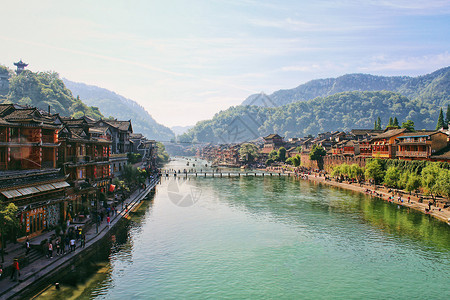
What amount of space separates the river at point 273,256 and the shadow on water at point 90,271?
135 millimetres

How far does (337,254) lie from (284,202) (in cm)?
3094

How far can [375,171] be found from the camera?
7881 cm

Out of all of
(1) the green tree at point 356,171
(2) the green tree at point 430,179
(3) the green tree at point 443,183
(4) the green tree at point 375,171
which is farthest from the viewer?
(1) the green tree at point 356,171

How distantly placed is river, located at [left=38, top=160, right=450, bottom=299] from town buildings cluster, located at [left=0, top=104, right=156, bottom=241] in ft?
23.6

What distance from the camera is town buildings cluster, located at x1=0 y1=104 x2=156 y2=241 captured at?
98.9 ft

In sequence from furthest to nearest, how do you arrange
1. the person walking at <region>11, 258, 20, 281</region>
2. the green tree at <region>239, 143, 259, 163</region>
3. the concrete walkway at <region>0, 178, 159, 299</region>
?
the green tree at <region>239, 143, 259, 163</region> < the person walking at <region>11, 258, 20, 281</region> < the concrete walkway at <region>0, 178, 159, 299</region>

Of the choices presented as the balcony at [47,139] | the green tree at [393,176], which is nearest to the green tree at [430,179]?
the green tree at [393,176]

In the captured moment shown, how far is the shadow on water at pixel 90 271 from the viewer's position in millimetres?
23891

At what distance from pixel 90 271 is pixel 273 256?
17.3m

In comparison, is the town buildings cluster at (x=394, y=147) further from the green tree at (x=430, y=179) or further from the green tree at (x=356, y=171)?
the green tree at (x=430, y=179)

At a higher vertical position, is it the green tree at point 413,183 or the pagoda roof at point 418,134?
the pagoda roof at point 418,134

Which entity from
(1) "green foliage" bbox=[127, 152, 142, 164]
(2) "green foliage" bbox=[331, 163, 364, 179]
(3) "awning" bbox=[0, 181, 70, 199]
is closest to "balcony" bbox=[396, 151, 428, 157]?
(2) "green foliage" bbox=[331, 163, 364, 179]

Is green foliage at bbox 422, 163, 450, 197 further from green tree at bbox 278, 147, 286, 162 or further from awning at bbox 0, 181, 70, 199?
green tree at bbox 278, 147, 286, 162

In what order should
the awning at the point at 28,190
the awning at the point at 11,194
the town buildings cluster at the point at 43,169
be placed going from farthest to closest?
the town buildings cluster at the point at 43,169 → the awning at the point at 28,190 → the awning at the point at 11,194
